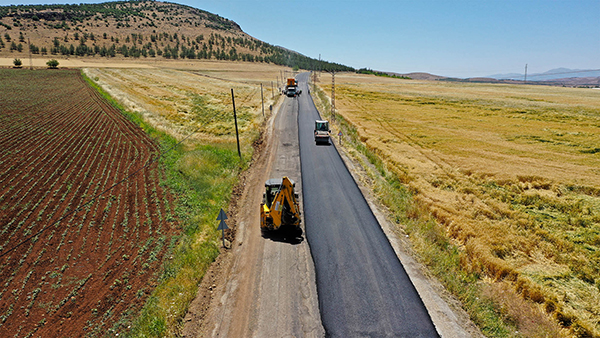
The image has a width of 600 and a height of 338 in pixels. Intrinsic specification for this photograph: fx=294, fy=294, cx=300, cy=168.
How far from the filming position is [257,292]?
11.6 meters

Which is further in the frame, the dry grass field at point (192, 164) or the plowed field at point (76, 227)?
the dry grass field at point (192, 164)

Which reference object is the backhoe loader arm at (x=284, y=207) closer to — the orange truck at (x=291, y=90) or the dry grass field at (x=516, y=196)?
the dry grass field at (x=516, y=196)

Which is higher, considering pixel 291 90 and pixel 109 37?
pixel 109 37

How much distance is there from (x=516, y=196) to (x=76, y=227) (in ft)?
88.9

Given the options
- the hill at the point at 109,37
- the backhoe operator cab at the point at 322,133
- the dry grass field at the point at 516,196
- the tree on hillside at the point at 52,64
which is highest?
the hill at the point at 109,37

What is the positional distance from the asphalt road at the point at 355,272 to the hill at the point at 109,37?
135 m

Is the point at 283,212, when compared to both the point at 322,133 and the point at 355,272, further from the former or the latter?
the point at 322,133

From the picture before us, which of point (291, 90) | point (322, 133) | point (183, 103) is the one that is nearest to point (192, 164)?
point (322, 133)

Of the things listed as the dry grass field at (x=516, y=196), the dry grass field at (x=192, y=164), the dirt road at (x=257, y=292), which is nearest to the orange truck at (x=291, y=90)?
the dry grass field at (x=192, y=164)

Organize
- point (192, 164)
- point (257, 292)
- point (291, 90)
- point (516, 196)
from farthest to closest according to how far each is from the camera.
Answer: point (291, 90)
point (192, 164)
point (516, 196)
point (257, 292)

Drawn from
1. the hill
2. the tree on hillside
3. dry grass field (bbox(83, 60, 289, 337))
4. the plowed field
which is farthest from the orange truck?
the hill

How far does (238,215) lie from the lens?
59.6ft

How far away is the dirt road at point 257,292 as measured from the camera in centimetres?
1007

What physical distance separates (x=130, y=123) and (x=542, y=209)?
138 ft
